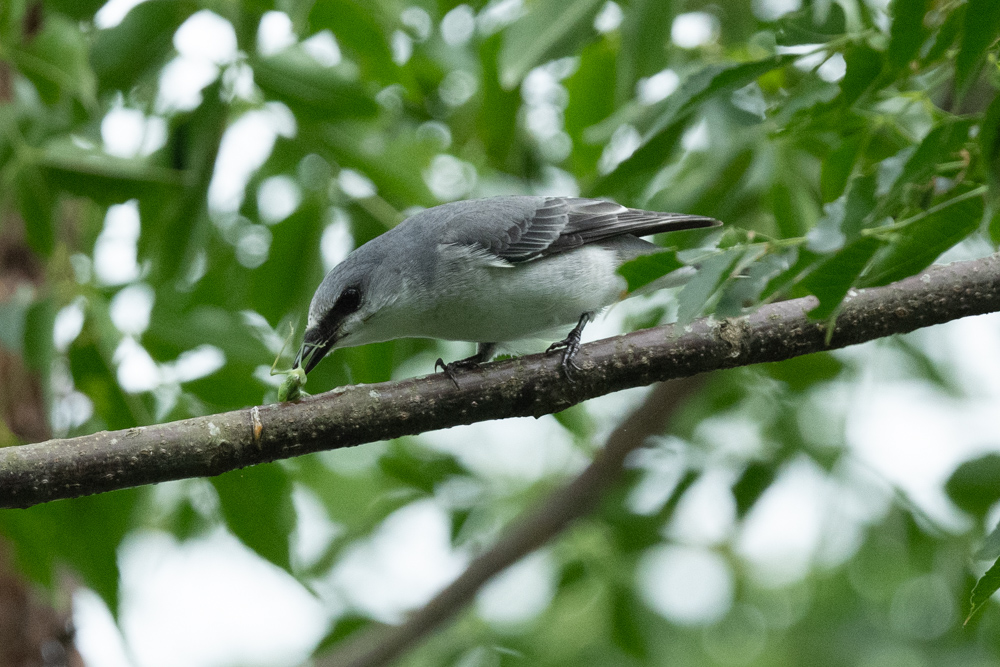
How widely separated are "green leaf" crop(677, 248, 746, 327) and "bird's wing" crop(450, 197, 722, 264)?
1508 millimetres

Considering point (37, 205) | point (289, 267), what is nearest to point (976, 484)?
point (289, 267)

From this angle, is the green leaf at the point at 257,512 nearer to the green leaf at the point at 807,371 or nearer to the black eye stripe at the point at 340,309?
the black eye stripe at the point at 340,309

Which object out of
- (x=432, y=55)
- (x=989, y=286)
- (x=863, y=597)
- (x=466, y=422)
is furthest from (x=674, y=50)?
(x=863, y=597)

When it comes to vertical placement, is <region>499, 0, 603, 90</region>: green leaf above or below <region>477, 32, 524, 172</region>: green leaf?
above

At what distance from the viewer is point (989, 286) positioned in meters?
2.36

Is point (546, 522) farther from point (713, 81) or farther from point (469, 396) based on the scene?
point (713, 81)

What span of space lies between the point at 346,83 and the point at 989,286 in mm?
2168

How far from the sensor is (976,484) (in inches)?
123

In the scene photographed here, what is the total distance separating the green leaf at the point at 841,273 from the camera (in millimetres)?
1767

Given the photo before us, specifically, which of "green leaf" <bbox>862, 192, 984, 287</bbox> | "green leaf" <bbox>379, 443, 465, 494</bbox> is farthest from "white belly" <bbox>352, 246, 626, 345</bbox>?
"green leaf" <bbox>862, 192, 984, 287</bbox>

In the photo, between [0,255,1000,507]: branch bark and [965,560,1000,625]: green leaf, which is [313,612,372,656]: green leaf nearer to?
[0,255,1000,507]: branch bark

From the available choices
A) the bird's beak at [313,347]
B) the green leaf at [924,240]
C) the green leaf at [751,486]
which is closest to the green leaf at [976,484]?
the green leaf at [751,486]

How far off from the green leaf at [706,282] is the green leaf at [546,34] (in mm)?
1105

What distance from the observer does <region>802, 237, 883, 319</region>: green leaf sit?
1.77 m
